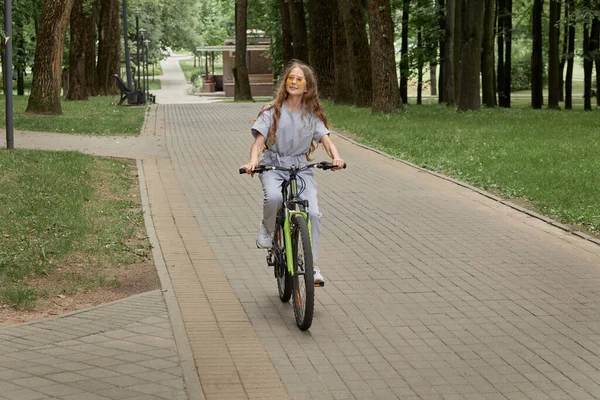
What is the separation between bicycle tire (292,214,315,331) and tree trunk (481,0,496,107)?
1169 inches

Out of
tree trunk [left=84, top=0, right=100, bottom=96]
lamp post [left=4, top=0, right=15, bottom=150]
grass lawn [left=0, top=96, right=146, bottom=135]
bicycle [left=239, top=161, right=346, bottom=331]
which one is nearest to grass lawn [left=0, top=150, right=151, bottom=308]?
lamp post [left=4, top=0, right=15, bottom=150]

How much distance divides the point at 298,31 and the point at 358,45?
1135 centimetres

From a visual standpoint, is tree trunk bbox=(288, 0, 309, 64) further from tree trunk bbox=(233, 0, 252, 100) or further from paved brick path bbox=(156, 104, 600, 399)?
paved brick path bbox=(156, 104, 600, 399)

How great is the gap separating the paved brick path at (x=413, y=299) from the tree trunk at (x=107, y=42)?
34456 millimetres

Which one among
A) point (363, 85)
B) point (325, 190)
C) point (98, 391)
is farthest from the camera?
point (363, 85)

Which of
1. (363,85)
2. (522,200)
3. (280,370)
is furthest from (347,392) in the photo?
(363,85)

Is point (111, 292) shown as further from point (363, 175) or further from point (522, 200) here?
point (363, 175)

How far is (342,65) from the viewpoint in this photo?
37.3 m

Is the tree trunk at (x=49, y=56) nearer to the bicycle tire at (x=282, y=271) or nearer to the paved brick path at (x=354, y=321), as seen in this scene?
the paved brick path at (x=354, y=321)

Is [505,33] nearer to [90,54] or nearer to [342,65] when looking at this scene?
[342,65]

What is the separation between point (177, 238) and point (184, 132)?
1434cm

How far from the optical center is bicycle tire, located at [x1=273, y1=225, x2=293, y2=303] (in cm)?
840

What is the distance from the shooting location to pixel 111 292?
9.13m

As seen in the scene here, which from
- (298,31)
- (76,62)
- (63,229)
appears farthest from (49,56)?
(298,31)
